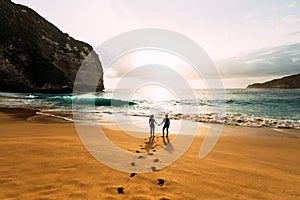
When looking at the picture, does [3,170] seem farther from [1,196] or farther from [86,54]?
[86,54]

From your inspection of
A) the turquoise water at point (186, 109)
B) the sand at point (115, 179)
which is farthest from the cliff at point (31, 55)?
the sand at point (115, 179)

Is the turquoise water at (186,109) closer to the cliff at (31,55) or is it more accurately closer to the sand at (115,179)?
the sand at (115,179)

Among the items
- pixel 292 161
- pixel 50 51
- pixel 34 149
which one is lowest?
pixel 292 161

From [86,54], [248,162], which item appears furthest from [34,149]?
[86,54]

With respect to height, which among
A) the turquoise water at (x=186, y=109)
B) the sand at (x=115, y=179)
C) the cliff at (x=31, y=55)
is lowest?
the sand at (x=115, y=179)

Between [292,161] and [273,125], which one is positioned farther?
[273,125]

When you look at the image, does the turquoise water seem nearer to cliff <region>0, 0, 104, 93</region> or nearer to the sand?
the sand

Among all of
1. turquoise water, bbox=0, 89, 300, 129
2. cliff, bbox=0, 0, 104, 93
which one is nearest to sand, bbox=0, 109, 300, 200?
turquoise water, bbox=0, 89, 300, 129

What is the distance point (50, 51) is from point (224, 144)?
86.7 m

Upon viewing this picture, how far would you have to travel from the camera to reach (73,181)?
493 centimetres

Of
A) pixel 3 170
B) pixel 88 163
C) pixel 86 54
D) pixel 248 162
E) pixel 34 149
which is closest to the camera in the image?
pixel 3 170

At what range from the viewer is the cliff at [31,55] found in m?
64.6

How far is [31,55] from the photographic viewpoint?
2803 inches

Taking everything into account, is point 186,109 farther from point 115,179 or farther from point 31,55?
point 31,55
